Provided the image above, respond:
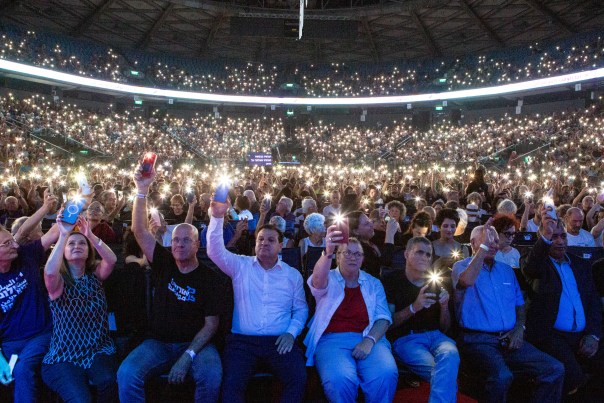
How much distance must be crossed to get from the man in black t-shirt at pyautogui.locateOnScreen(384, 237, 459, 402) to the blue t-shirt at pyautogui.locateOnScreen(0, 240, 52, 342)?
284cm

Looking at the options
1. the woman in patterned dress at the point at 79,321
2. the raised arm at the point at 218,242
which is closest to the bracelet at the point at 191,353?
the woman in patterned dress at the point at 79,321

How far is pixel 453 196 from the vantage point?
26.9 feet

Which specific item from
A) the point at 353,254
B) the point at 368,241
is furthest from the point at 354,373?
the point at 368,241

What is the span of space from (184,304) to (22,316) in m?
1.25

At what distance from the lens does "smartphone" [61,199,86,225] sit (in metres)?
3.24

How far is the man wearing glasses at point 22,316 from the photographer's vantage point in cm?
329

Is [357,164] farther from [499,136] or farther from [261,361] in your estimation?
[261,361]

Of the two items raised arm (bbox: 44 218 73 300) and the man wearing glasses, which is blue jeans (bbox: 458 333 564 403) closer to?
raised arm (bbox: 44 218 73 300)

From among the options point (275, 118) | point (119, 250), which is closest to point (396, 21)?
point (275, 118)

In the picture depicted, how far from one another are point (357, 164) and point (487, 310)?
2118 centimetres

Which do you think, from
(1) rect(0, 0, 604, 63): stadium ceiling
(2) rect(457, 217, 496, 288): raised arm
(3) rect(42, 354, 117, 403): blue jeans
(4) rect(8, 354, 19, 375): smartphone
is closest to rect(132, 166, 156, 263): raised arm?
(3) rect(42, 354, 117, 403): blue jeans

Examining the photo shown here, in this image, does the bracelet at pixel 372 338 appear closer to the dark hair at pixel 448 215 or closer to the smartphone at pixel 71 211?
the dark hair at pixel 448 215

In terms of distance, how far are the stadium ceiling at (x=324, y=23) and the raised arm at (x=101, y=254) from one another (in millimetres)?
13707

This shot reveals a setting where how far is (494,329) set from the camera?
3818mm
